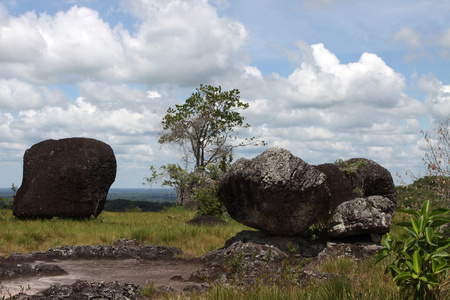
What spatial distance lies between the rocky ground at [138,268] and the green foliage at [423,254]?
2.37 m

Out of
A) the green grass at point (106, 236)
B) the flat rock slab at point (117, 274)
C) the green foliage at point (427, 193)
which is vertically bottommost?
the flat rock slab at point (117, 274)

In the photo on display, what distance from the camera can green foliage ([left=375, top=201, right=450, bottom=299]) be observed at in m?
4.92

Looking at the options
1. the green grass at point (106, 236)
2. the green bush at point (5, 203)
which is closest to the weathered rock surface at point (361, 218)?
the green grass at point (106, 236)

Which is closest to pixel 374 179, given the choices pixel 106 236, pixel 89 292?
pixel 106 236

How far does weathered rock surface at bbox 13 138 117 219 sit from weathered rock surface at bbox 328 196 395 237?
1004 centimetres

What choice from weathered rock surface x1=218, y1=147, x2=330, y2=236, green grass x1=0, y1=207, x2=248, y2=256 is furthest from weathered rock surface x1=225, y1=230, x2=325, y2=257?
green grass x1=0, y1=207, x2=248, y2=256

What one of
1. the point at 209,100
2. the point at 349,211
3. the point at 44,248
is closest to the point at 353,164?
the point at 349,211

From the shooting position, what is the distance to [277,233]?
37.5 ft

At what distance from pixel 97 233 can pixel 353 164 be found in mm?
8949

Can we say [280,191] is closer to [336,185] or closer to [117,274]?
[336,185]

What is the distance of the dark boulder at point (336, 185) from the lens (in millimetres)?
13602

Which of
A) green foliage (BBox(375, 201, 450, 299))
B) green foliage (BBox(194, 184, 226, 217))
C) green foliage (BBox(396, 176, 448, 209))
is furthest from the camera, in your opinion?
green foliage (BBox(194, 184, 226, 217))

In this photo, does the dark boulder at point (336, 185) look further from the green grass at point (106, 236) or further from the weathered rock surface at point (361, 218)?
the green grass at point (106, 236)

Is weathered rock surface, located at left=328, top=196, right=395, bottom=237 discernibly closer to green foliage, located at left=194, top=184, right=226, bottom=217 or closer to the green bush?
green foliage, located at left=194, top=184, right=226, bottom=217
